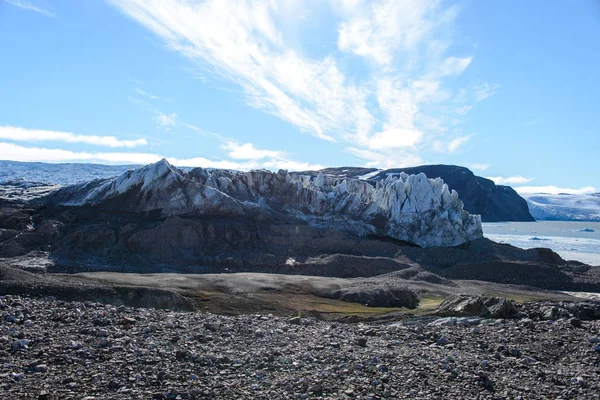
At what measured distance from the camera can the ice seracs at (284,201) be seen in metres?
63.6

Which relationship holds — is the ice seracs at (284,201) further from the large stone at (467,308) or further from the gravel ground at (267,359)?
the gravel ground at (267,359)

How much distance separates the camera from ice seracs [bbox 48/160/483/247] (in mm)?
63594

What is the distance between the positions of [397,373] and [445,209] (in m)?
68.7

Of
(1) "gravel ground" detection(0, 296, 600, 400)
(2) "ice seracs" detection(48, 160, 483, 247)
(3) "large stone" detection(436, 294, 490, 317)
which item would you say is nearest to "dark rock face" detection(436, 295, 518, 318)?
(3) "large stone" detection(436, 294, 490, 317)

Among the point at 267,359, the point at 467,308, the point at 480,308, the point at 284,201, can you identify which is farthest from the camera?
the point at 284,201

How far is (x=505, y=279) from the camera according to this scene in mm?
57312

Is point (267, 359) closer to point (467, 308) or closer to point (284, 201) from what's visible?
point (467, 308)

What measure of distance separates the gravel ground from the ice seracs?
43.9 m

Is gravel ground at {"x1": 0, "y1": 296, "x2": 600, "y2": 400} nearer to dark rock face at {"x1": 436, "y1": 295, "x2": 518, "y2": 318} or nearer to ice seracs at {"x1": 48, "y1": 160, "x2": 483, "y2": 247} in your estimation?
dark rock face at {"x1": 436, "y1": 295, "x2": 518, "y2": 318}

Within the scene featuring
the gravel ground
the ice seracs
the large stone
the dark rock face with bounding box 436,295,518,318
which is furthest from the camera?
the ice seracs

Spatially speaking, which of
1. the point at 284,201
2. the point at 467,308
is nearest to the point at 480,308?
the point at 467,308

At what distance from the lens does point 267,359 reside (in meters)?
14.7

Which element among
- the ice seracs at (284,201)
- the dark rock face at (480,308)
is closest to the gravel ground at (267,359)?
the dark rock face at (480,308)

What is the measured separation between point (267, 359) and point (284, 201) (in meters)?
61.2
